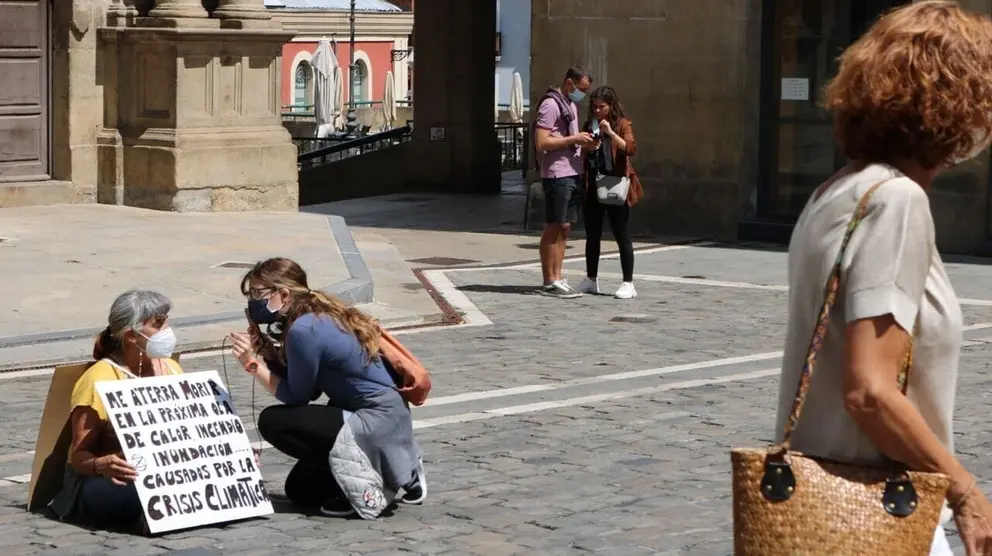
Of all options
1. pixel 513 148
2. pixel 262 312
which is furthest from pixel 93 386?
pixel 513 148

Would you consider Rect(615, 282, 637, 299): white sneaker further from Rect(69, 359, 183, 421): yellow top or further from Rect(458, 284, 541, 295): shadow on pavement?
Rect(69, 359, 183, 421): yellow top

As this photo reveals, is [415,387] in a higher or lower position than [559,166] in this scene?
lower

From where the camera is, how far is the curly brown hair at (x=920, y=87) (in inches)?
123

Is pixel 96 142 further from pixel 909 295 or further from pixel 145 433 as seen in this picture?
pixel 909 295

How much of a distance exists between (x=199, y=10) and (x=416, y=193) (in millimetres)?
7250

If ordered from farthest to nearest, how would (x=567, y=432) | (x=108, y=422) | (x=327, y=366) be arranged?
1. (x=567, y=432)
2. (x=327, y=366)
3. (x=108, y=422)

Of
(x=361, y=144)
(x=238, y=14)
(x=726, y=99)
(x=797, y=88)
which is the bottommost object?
(x=361, y=144)

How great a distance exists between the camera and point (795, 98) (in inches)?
752

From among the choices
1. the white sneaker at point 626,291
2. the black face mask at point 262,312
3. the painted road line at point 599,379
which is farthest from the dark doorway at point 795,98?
the black face mask at point 262,312

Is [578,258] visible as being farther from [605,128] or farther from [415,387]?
[415,387]

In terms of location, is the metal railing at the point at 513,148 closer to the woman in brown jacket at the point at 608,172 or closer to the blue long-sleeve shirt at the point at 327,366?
the woman in brown jacket at the point at 608,172

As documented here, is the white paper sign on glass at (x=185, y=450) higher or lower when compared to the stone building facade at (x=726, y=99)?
lower

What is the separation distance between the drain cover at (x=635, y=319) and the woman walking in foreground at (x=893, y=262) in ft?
32.4

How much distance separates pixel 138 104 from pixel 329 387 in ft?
42.9
